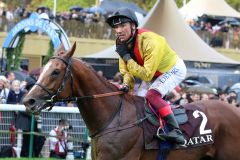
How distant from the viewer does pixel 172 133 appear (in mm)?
8641

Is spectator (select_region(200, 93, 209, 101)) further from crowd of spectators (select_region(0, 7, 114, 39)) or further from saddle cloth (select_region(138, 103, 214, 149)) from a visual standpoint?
crowd of spectators (select_region(0, 7, 114, 39))

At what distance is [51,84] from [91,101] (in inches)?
22.9

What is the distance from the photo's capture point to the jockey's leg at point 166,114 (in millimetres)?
8609

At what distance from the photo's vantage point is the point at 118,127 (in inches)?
331

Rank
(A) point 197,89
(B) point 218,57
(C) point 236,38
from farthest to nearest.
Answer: (C) point 236,38
(B) point 218,57
(A) point 197,89

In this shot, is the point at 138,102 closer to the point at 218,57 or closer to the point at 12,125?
the point at 12,125

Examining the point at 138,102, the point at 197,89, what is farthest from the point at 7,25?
the point at 138,102

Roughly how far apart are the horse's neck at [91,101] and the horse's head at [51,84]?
0.15 meters

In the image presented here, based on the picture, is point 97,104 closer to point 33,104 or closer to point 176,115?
point 33,104

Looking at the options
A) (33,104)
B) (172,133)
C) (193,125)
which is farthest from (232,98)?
(33,104)

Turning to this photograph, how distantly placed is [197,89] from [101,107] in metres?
8.13

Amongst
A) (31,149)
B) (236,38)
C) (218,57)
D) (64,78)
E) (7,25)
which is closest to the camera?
(64,78)

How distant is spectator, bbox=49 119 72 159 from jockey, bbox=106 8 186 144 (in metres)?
5.46

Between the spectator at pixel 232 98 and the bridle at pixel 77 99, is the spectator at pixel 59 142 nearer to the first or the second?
the spectator at pixel 232 98
